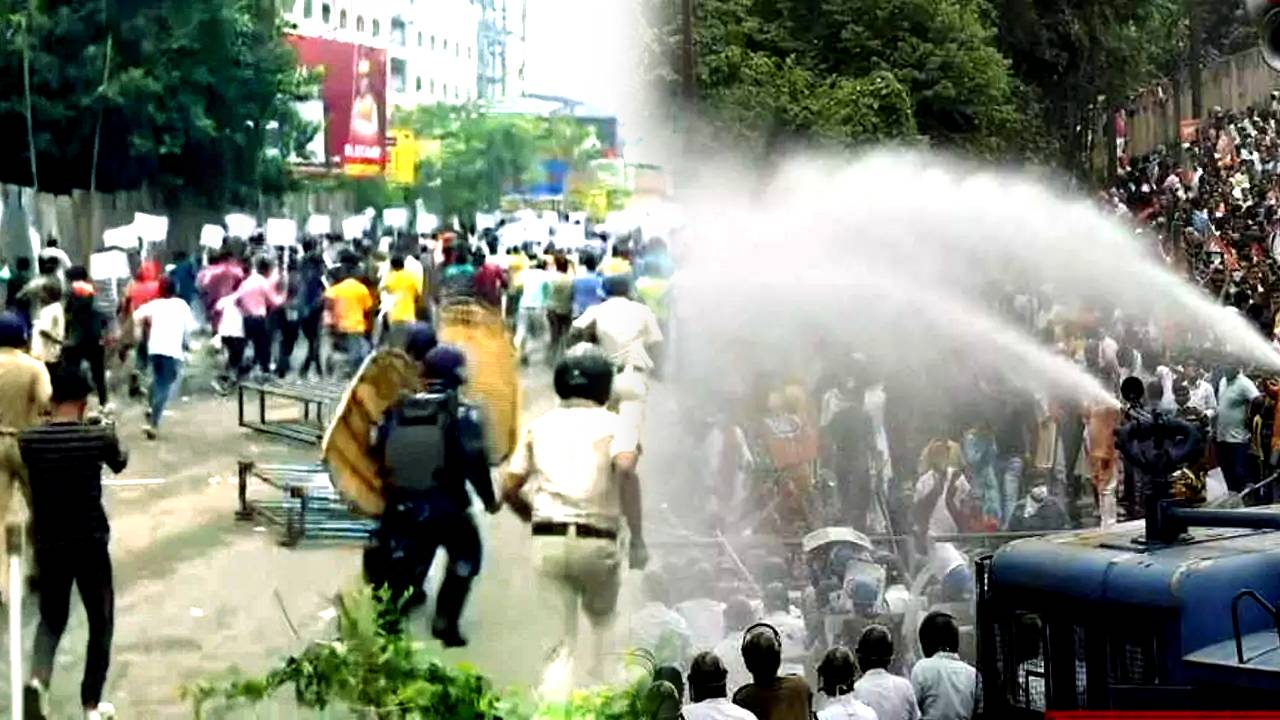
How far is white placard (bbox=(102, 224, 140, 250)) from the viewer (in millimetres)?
7543

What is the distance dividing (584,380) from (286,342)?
6.00 ft

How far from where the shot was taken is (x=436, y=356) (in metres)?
6.79

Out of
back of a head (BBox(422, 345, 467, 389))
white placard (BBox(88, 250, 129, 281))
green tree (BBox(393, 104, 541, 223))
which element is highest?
green tree (BBox(393, 104, 541, 223))

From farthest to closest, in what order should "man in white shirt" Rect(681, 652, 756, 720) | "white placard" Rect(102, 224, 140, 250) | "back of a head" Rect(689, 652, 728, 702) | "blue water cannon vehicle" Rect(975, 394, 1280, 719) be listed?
1. "white placard" Rect(102, 224, 140, 250)
2. "back of a head" Rect(689, 652, 728, 702)
3. "man in white shirt" Rect(681, 652, 756, 720)
4. "blue water cannon vehicle" Rect(975, 394, 1280, 719)

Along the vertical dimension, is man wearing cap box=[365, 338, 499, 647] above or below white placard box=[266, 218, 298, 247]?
below

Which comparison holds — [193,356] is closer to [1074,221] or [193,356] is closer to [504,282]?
[504,282]

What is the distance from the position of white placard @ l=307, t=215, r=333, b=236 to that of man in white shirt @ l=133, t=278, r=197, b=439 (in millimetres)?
562

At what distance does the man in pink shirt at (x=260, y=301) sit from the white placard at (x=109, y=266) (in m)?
0.57

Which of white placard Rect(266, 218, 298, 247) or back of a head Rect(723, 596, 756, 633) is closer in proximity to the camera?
white placard Rect(266, 218, 298, 247)

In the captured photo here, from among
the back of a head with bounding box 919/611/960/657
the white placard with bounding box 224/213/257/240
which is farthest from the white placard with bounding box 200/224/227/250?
the back of a head with bounding box 919/611/960/657

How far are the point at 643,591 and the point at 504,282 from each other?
4.72 ft

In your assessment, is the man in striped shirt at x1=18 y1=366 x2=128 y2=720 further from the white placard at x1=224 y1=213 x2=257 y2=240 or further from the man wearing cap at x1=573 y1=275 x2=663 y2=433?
the man wearing cap at x1=573 y1=275 x2=663 y2=433

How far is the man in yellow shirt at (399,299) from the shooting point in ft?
23.5

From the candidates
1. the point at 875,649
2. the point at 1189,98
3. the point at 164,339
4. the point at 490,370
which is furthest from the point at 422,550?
the point at 1189,98
